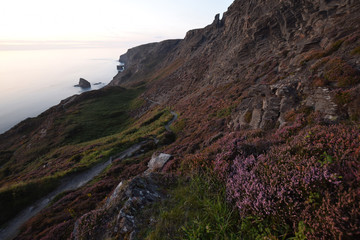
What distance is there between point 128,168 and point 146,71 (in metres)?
132

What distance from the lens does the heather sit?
2.66 meters

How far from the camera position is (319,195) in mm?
3152

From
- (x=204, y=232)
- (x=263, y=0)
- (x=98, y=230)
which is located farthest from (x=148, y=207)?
(x=263, y=0)

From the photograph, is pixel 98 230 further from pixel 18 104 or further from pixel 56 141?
pixel 18 104

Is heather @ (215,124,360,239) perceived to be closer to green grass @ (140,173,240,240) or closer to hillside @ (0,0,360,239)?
hillside @ (0,0,360,239)

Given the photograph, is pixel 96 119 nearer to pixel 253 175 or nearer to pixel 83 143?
pixel 83 143

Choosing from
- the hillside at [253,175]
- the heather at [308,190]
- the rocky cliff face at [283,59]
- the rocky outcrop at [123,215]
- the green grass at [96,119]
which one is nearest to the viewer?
the heather at [308,190]

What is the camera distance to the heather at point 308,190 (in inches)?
105

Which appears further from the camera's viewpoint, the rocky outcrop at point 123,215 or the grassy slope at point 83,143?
the grassy slope at point 83,143

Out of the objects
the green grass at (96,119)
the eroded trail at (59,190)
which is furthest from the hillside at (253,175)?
the green grass at (96,119)

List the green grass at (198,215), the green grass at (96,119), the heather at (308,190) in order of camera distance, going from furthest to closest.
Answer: the green grass at (96,119) < the green grass at (198,215) < the heather at (308,190)

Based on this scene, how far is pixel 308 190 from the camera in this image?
3303mm

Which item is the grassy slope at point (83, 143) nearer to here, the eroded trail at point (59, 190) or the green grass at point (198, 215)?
the eroded trail at point (59, 190)

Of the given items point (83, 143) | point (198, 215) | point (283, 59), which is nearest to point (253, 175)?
point (198, 215)
